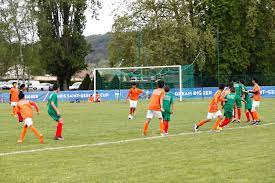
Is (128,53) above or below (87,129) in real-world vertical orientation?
above

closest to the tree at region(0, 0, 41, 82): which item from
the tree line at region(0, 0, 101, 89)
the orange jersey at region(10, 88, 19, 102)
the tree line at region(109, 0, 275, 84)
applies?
the tree line at region(0, 0, 101, 89)

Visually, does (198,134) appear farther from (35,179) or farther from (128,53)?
(128,53)

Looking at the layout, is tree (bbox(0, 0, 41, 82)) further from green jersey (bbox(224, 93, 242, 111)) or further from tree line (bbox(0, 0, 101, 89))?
green jersey (bbox(224, 93, 242, 111))

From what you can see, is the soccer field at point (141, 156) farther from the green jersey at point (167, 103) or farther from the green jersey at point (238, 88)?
the green jersey at point (238, 88)

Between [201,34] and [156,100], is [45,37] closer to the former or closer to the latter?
[201,34]

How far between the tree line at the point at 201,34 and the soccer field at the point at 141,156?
38306mm

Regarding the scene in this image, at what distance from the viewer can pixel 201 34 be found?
188ft

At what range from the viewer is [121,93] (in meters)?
48.6

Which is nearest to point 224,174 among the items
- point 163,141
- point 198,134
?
point 163,141

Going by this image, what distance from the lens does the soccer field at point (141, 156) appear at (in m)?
9.69

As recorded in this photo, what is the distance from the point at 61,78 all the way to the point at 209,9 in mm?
23169

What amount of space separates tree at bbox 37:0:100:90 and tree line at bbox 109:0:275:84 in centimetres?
1015

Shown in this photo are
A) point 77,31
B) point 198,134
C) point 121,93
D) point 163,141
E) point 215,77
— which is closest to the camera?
point 163,141

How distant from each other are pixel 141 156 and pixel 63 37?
6145 cm
